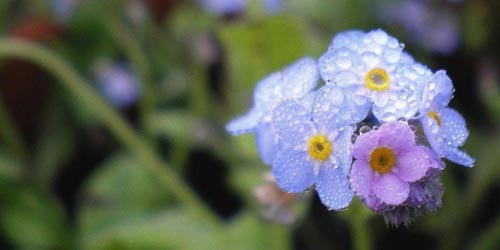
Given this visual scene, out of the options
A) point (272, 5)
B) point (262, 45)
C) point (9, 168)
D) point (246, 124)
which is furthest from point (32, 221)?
point (246, 124)

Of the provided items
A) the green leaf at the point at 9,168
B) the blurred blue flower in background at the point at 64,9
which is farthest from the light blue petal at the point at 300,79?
the blurred blue flower in background at the point at 64,9

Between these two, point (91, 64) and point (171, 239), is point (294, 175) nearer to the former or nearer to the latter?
point (171, 239)

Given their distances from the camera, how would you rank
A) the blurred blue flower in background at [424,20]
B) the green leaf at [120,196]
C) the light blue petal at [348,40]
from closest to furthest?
the light blue petal at [348,40], the green leaf at [120,196], the blurred blue flower in background at [424,20]

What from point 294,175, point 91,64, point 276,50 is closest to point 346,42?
point 294,175

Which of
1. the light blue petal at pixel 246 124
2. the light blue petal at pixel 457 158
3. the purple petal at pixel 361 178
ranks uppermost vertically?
the light blue petal at pixel 246 124

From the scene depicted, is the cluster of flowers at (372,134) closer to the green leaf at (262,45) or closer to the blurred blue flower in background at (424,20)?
the green leaf at (262,45)
